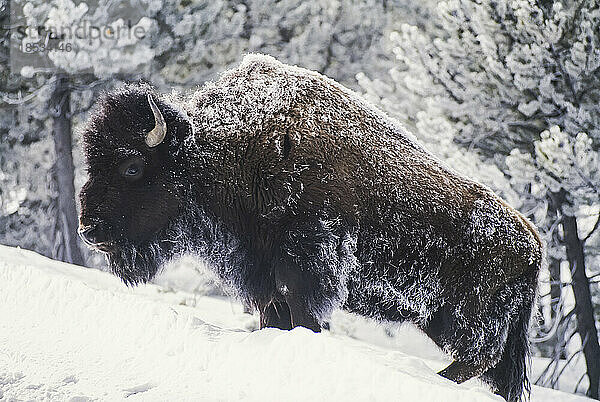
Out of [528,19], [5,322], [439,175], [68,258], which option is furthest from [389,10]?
[5,322]

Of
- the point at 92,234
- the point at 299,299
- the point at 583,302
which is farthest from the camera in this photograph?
the point at 583,302

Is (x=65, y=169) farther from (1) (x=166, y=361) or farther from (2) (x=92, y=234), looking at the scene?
(1) (x=166, y=361)

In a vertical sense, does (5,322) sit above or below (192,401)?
below

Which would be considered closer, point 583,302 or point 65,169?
point 583,302

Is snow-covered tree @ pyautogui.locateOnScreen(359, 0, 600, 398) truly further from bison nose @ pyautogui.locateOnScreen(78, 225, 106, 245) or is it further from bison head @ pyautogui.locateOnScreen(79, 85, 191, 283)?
bison nose @ pyautogui.locateOnScreen(78, 225, 106, 245)

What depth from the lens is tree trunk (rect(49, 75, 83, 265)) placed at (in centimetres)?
1387

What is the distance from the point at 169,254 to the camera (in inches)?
163

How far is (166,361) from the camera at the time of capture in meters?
2.94

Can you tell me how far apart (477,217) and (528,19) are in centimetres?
477

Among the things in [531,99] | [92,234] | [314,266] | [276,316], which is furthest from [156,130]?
[531,99]

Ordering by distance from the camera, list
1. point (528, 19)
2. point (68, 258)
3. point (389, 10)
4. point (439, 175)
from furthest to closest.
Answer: point (389, 10) < point (68, 258) < point (528, 19) < point (439, 175)

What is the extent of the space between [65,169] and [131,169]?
10859 mm

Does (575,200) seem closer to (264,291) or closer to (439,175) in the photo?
(439,175)

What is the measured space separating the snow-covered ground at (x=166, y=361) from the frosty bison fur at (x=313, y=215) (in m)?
0.37
